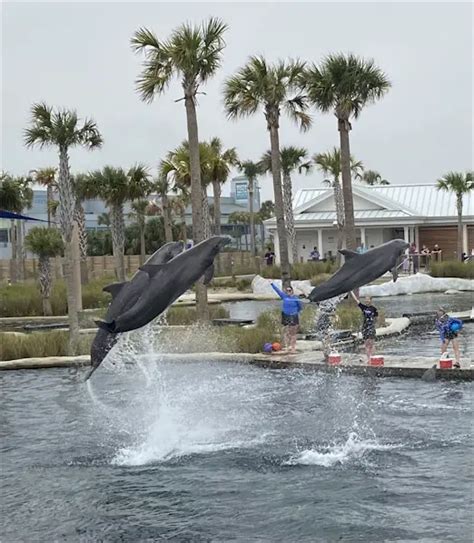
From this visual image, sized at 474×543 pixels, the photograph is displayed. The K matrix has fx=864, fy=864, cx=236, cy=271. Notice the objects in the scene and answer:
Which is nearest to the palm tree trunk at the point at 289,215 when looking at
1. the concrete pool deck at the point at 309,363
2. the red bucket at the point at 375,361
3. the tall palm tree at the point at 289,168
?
the tall palm tree at the point at 289,168

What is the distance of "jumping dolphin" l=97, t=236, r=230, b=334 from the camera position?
10852 mm

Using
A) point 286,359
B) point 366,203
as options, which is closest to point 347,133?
point 286,359

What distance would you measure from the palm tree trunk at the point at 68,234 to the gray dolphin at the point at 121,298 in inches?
373

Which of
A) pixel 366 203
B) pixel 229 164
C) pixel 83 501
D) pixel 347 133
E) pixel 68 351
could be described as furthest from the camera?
pixel 366 203

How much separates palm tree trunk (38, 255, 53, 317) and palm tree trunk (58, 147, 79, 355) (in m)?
4.85

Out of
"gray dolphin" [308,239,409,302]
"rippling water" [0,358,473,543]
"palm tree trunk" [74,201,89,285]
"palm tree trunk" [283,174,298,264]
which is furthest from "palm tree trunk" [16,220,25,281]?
"gray dolphin" [308,239,409,302]

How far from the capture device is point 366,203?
188ft

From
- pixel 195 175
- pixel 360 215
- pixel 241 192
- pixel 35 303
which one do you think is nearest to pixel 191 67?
pixel 195 175

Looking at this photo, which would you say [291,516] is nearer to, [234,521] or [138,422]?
[234,521]

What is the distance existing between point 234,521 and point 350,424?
4.30 meters

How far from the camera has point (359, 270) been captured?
14844 millimetres

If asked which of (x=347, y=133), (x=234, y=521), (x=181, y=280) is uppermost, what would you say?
(x=347, y=133)

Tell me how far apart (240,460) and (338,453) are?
4.38 feet

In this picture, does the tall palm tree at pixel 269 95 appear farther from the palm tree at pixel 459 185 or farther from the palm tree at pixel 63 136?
the palm tree at pixel 459 185
